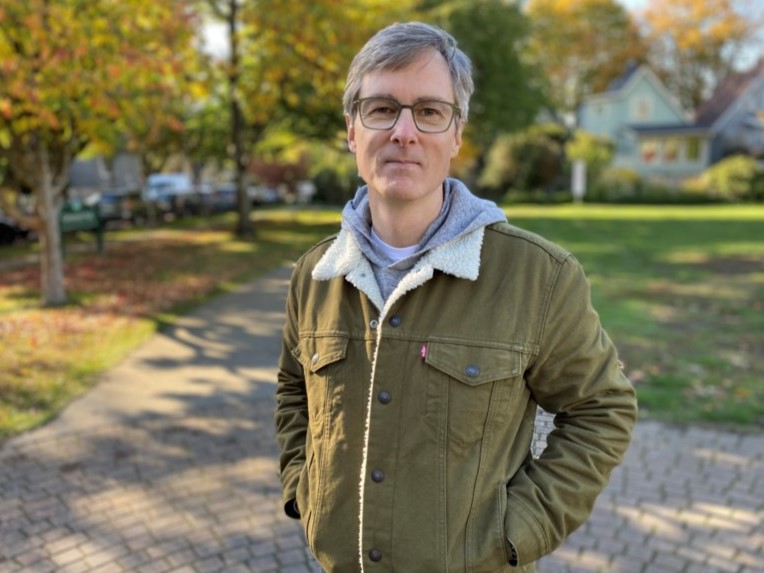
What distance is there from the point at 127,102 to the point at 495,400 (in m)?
8.79

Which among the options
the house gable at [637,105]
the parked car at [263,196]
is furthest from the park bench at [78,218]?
the house gable at [637,105]

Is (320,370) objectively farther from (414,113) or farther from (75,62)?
(75,62)

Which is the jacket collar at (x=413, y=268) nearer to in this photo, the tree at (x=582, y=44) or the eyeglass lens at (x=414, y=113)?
the eyeglass lens at (x=414, y=113)

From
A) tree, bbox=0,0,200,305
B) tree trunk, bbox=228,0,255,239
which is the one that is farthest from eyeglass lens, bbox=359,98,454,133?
tree trunk, bbox=228,0,255,239

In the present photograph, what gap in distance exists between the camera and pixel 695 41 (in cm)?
5138

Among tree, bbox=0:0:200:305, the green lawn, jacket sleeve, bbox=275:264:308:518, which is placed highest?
tree, bbox=0:0:200:305

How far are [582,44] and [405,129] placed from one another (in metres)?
58.7

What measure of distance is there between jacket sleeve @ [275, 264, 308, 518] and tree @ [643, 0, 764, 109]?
57.4 meters

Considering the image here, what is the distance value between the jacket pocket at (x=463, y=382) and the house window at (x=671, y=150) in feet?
165

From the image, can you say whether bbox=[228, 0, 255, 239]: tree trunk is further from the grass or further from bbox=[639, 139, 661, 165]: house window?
bbox=[639, 139, 661, 165]: house window

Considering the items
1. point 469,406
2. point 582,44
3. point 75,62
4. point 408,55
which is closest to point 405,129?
point 408,55

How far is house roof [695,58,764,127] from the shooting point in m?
46.0

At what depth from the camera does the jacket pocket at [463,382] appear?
5.40 ft

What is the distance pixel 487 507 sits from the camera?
1.71 metres
